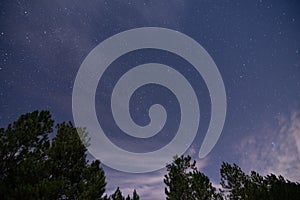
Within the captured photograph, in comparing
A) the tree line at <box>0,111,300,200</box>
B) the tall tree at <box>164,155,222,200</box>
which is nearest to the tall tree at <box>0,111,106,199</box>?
the tree line at <box>0,111,300,200</box>

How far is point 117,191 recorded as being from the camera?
17.0 meters

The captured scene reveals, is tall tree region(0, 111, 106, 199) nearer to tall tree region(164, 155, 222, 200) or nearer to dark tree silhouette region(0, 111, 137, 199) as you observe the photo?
dark tree silhouette region(0, 111, 137, 199)

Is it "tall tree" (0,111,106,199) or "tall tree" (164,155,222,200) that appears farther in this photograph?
"tall tree" (164,155,222,200)

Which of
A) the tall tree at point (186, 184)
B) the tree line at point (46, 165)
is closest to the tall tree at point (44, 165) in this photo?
the tree line at point (46, 165)

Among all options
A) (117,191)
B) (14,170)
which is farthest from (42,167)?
(117,191)

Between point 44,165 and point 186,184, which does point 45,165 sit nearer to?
point 44,165

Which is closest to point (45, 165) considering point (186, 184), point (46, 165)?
point (46, 165)

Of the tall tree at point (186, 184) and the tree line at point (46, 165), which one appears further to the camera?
the tall tree at point (186, 184)

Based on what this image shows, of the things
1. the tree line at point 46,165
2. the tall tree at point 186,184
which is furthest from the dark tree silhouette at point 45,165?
the tall tree at point 186,184

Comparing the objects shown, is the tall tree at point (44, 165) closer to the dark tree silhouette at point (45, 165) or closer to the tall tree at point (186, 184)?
the dark tree silhouette at point (45, 165)

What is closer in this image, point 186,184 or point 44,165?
point 44,165

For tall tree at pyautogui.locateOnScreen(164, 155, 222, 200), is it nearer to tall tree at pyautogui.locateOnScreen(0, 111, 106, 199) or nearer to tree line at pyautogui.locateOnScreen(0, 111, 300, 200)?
tree line at pyautogui.locateOnScreen(0, 111, 300, 200)

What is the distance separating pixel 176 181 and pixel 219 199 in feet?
15.4

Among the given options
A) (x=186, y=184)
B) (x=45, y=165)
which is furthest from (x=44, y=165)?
(x=186, y=184)
